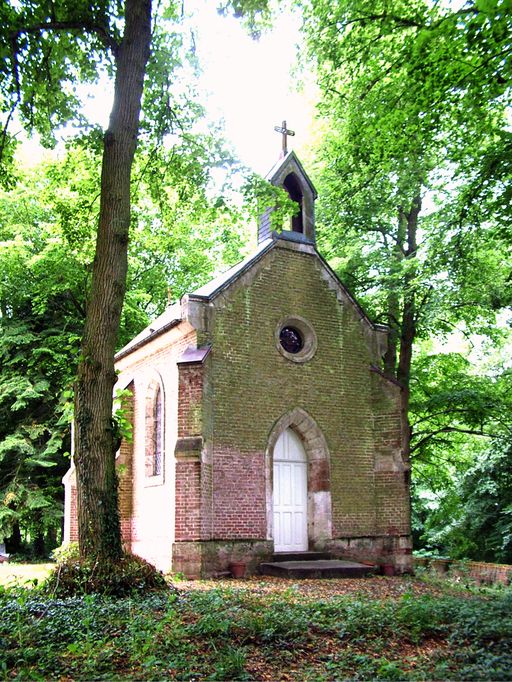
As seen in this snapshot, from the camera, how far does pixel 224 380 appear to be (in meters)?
15.5

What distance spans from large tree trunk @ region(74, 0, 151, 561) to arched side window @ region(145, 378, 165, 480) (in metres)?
7.45

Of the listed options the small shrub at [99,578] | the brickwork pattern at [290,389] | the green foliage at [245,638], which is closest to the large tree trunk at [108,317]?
the small shrub at [99,578]

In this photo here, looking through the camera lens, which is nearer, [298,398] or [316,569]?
[316,569]

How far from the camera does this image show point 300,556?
1557 centimetres

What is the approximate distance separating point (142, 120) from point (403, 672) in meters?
11.6

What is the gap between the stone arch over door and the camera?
16125 millimetres

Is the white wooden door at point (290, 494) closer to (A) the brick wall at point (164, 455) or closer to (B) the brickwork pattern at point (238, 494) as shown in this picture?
(B) the brickwork pattern at point (238, 494)

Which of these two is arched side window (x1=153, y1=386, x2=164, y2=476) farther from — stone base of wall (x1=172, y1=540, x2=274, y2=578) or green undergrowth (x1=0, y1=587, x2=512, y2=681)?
green undergrowth (x1=0, y1=587, x2=512, y2=681)

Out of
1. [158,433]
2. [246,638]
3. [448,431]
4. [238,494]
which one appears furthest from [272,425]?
[246,638]

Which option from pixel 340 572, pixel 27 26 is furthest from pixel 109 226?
pixel 340 572

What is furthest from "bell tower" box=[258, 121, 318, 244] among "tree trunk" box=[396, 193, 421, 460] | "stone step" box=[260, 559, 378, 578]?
"stone step" box=[260, 559, 378, 578]

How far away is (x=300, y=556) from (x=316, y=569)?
4.62 feet

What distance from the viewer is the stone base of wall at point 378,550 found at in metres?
16.2

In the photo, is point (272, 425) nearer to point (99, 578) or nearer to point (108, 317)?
point (108, 317)
